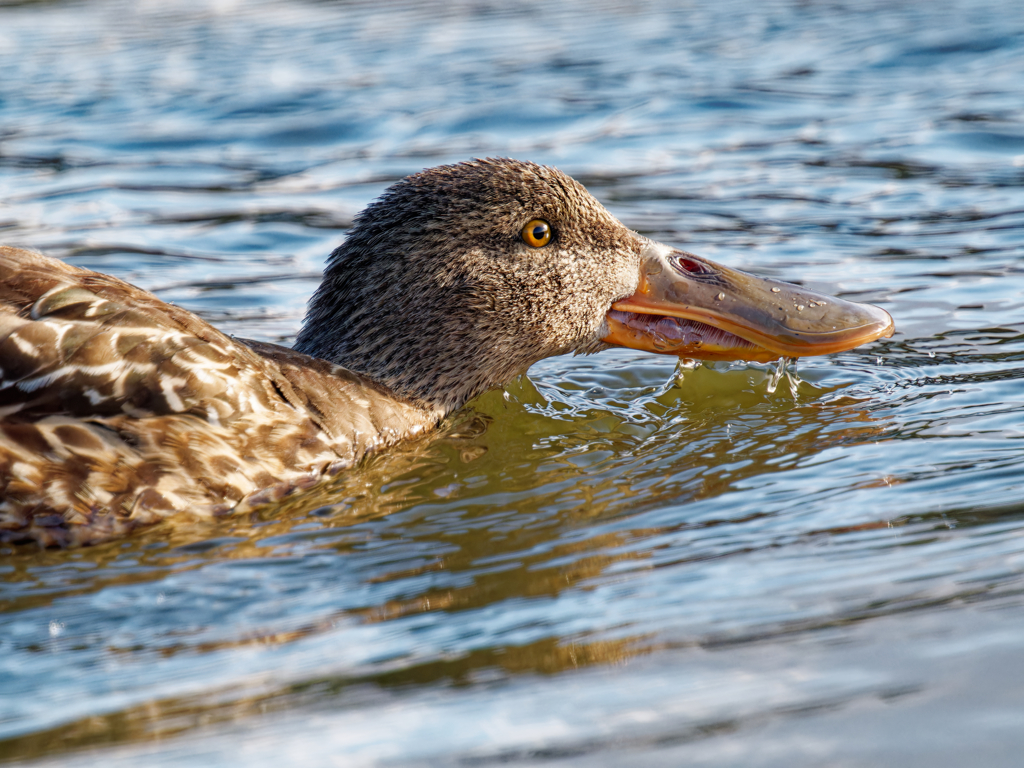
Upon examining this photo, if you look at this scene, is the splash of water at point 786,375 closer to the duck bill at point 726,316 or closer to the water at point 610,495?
the water at point 610,495

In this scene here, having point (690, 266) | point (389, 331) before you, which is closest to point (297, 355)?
point (389, 331)

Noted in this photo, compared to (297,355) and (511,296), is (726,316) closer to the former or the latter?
(511,296)

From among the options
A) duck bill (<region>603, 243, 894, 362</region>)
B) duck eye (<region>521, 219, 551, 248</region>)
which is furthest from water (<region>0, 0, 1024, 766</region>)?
duck eye (<region>521, 219, 551, 248</region>)

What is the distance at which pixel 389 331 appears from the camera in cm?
627

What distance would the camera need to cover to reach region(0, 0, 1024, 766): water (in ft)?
12.1

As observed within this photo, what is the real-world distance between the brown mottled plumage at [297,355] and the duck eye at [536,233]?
0.13 feet

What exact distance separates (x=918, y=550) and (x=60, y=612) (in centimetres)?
284

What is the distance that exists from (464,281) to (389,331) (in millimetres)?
414

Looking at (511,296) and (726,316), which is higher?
(511,296)

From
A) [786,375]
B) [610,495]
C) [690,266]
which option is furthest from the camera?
[786,375]

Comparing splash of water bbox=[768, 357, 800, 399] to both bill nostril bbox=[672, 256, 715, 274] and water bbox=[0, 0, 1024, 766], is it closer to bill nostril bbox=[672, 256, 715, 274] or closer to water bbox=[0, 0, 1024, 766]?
water bbox=[0, 0, 1024, 766]

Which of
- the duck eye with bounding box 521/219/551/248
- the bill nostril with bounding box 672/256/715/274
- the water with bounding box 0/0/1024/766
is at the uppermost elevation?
the duck eye with bounding box 521/219/551/248

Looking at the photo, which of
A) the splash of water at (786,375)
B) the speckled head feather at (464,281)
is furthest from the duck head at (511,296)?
the splash of water at (786,375)

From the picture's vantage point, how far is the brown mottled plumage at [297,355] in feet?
16.4
